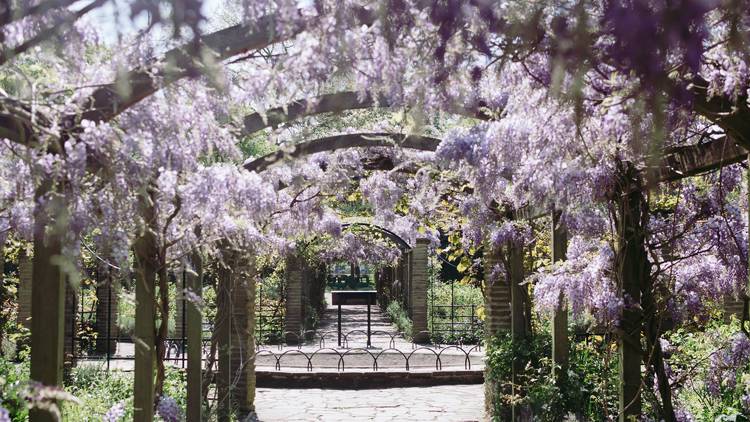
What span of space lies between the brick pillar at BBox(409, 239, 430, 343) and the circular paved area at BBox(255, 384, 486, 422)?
197 inches

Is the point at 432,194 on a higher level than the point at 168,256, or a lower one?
higher

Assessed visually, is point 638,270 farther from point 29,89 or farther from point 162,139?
point 29,89

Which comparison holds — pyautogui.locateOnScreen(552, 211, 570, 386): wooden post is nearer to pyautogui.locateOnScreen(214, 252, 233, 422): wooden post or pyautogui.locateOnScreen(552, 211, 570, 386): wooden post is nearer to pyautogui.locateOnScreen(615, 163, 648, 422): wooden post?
pyautogui.locateOnScreen(615, 163, 648, 422): wooden post

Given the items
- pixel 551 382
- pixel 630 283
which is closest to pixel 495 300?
pixel 551 382

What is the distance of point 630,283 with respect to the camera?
4.85 m

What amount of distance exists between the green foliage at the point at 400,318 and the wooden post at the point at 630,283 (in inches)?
459

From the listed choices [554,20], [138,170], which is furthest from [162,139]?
[554,20]

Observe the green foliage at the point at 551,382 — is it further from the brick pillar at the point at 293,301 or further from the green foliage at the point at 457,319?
the brick pillar at the point at 293,301

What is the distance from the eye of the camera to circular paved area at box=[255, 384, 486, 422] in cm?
877

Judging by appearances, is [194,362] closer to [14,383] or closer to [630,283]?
[14,383]

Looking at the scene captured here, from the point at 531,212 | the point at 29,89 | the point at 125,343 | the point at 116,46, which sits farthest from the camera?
the point at 125,343

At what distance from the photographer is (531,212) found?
7.21 meters

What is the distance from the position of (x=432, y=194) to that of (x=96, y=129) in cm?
570

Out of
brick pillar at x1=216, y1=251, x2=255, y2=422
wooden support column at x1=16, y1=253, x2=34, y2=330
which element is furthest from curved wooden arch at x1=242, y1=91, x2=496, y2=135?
wooden support column at x1=16, y1=253, x2=34, y2=330
